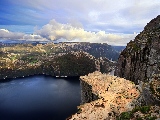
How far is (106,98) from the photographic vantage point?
144 ft

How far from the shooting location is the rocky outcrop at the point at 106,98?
34.2m

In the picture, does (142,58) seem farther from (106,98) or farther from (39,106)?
(39,106)

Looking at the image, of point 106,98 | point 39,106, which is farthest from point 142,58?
point 39,106

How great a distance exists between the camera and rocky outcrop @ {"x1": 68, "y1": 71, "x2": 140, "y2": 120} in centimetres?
3425

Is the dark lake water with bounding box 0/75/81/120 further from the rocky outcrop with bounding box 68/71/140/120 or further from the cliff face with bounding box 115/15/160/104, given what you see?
the rocky outcrop with bounding box 68/71/140/120

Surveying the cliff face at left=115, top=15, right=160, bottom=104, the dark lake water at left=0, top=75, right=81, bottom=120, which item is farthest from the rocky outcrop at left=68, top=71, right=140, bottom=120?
the dark lake water at left=0, top=75, right=81, bottom=120

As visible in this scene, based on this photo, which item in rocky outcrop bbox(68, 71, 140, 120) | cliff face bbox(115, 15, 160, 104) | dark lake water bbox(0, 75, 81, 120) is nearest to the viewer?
rocky outcrop bbox(68, 71, 140, 120)

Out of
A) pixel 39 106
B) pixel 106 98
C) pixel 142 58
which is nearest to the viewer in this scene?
pixel 106 98

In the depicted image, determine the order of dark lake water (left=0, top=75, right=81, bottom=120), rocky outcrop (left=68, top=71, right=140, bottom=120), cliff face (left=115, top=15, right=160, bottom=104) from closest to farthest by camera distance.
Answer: rocky outcrop (left=68, top=71, right=140, bottom=120), cliff face (left=115, top=15, right=160, bottom=104), dark lake water (left=0, top=75, right=81, bottom=120)

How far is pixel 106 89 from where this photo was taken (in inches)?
2040

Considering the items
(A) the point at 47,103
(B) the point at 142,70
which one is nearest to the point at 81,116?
(B) the point at 142,70

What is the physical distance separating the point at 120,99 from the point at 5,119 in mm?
105447

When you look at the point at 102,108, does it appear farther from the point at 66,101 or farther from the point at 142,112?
the point at 66,101

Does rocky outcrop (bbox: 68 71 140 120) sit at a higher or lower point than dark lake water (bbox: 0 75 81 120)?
higher
